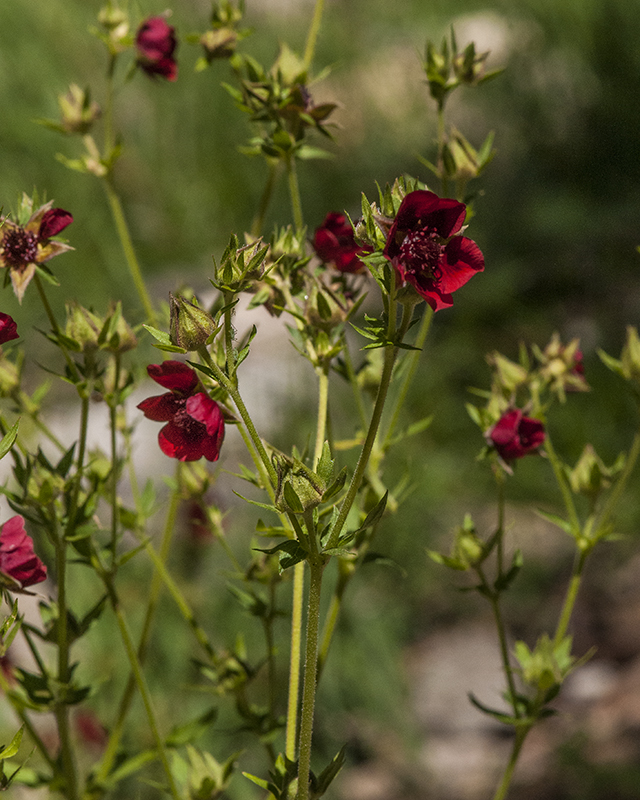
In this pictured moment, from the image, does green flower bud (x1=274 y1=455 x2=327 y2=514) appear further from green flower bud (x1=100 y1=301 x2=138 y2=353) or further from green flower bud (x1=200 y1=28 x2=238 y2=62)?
green flower bud (x1=200 y1=28 x2=238 y2=62)

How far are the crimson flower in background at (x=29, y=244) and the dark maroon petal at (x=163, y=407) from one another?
0.15 m

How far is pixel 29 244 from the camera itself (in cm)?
71

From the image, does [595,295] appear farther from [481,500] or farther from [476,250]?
[476,250]

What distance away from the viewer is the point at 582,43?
353cm

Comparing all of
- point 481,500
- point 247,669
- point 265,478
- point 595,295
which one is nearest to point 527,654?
point 247,669

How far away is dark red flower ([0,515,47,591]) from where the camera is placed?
2.16 feet

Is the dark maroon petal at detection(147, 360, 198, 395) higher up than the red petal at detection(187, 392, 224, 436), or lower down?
higher up

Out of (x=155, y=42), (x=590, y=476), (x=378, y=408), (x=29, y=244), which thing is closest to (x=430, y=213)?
(x=378, y=408)

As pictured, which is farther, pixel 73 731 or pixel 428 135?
pixel 428 135

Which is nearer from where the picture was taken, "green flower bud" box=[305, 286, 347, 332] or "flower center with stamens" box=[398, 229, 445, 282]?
"flower center with stamens" box=[398, 229, 445, 282]

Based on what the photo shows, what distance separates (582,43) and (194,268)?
1882mm

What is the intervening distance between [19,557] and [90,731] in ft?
2.96

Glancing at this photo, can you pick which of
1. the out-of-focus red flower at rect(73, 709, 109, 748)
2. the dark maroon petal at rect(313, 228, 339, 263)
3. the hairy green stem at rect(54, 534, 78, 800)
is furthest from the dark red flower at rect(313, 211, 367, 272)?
the out-of-focus red flower at rect(73, 709, 109, 748)

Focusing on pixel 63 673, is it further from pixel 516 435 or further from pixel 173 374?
pixel 516 435
